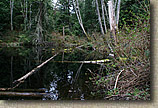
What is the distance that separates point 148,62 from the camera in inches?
70.7

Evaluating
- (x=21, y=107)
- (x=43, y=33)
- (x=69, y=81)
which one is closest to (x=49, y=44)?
(x=43, y=33)

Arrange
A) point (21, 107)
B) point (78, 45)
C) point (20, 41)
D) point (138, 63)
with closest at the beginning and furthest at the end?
point (21, 107), point (138, 63), point (20, 41), point (78, 45)

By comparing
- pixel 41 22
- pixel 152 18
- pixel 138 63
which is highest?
pixel 41 22

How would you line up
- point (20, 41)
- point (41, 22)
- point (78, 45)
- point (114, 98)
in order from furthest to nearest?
point (41, 22)
point (78, 45)
point (20, 41)
point (114, 98)

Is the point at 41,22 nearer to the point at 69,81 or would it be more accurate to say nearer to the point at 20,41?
the point at 20,41

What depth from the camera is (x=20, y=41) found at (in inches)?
260

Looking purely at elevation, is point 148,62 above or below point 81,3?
below

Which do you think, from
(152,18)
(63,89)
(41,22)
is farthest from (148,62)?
(41,22)

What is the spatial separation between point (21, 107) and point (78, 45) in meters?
5.60

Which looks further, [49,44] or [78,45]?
[49,44]

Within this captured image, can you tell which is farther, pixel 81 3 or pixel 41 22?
pixel 41 22

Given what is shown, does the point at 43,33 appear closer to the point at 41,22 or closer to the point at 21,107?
the point at 41,22

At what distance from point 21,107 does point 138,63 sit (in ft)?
5.33

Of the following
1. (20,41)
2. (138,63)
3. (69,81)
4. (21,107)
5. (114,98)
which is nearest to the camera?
(21,107)
